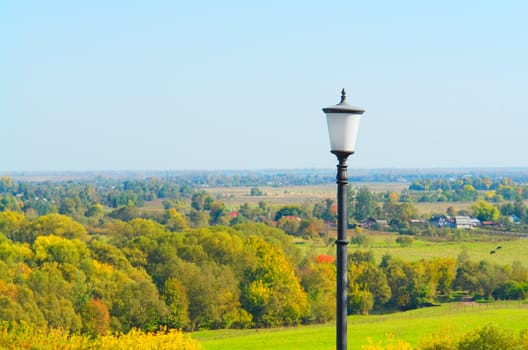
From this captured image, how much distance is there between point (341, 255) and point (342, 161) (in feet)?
3.36

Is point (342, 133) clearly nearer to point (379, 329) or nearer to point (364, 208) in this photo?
point (379, 329)

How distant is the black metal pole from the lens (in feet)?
27.9

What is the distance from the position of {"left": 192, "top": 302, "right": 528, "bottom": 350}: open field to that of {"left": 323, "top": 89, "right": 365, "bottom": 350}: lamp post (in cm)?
3658

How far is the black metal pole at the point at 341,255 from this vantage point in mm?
8492

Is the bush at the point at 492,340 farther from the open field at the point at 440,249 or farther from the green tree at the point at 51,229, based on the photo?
the green tree at the point at 51,229

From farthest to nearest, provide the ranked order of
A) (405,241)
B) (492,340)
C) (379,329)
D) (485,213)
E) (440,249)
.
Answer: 1. (485,213)
2. (405,241)
3. (440,249)
4. (379,329)
5. (492,340)

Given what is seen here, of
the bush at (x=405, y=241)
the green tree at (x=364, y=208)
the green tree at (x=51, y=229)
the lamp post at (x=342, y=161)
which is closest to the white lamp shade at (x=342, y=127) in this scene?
the lamp post at (x=342, y=161)

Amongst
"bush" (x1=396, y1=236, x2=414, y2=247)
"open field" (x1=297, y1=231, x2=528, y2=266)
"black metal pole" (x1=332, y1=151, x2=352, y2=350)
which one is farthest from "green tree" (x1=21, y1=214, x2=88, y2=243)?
"black metal pole" (x1=332, y1=151, x2=352, y2=350)

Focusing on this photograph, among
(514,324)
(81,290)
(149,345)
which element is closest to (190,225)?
(81,290)

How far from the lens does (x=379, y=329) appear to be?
52.9 m

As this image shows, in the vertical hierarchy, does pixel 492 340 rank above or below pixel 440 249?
above

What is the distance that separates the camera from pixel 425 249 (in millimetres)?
94875

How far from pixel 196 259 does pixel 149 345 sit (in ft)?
98.5

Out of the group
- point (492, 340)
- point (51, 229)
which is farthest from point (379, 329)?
point (51, 229)
